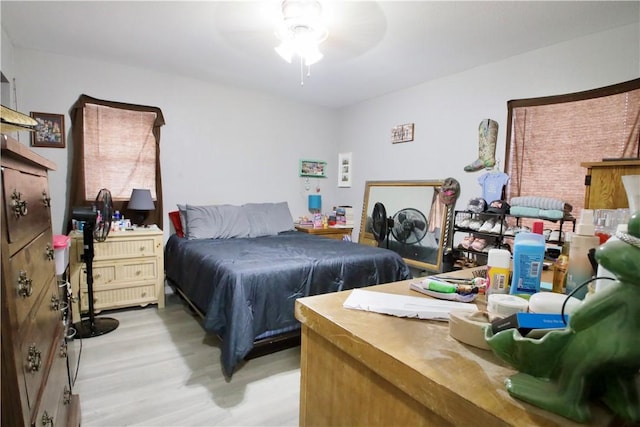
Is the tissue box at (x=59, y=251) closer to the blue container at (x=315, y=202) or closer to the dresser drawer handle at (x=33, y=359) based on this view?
the dresser drawer handle at (x=33, y=359)

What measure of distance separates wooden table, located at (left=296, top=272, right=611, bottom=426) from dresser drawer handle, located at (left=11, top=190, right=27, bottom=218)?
2.34ft

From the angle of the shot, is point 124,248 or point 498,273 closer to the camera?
point 498,273

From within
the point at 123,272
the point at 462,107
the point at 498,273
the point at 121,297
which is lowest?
the point at 121,297

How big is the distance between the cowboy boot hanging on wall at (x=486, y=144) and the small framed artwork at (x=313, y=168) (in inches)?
84.1

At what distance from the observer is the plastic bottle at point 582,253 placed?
0.83 m

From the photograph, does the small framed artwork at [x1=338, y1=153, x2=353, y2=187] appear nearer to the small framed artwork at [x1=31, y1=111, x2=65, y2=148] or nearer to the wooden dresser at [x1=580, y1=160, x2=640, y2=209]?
the wooden dresser at [x1=580, y1=160, x2=640, y2=209]

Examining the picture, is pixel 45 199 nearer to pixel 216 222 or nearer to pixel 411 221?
pixel 216 222

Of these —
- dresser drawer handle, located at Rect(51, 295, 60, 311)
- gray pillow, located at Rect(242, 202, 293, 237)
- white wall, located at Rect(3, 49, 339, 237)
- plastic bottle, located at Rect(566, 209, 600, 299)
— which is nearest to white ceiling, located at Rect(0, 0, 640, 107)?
white wall, located at Rect(3, 49, 339, 237)

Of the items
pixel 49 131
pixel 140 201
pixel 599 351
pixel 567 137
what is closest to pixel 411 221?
pixel 567 137

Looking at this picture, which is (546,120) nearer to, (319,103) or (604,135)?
(604,135)

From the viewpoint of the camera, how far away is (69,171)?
3035 millimetres

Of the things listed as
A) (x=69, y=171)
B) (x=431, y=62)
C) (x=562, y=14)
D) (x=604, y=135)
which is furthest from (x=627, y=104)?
(x=69, y=171)

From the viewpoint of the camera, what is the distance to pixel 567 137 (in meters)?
2.45

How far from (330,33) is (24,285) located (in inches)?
92.5
